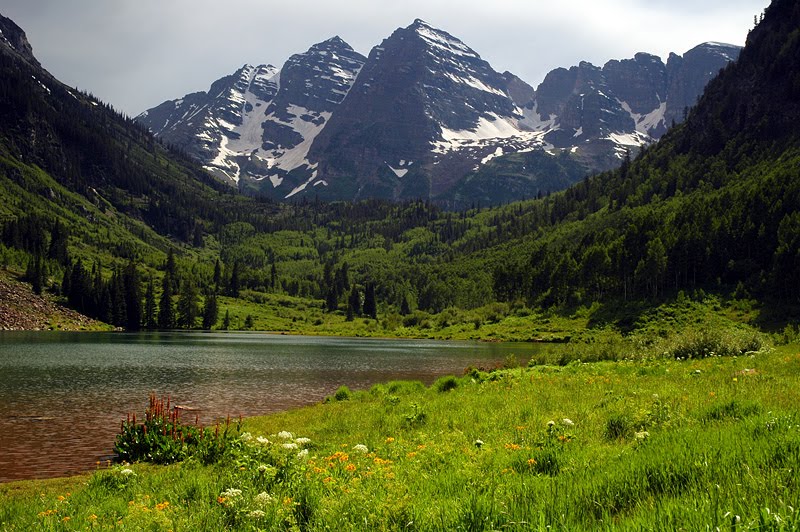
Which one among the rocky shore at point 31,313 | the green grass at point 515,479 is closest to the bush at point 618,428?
the green grass at point 515,479

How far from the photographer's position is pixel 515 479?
9953 millimetres

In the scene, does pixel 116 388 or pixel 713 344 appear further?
pixel 116 388

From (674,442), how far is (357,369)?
59.2 meters

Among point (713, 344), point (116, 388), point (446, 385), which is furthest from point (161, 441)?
point (713, 344)

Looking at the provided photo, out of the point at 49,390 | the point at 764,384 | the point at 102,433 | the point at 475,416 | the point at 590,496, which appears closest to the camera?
the point at 590,496

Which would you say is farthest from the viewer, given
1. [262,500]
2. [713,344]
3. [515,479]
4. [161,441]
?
[713,344]

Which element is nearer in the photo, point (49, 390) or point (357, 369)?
point (49, 390)

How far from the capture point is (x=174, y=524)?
9547 millimetres

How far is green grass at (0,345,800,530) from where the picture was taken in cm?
712

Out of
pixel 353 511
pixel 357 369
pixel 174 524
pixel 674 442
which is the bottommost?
pixel 357 369

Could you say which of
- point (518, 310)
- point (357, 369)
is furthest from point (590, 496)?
point (518, 310)

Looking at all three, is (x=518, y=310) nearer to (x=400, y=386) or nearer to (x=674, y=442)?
(x=400, y=386)

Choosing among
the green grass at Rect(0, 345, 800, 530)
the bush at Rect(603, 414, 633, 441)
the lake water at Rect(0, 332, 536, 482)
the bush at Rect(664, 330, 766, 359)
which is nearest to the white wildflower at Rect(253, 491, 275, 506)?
the green grass at Rect(0, 345, 800, 530)

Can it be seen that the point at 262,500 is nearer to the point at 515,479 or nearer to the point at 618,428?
the point at 515,479
